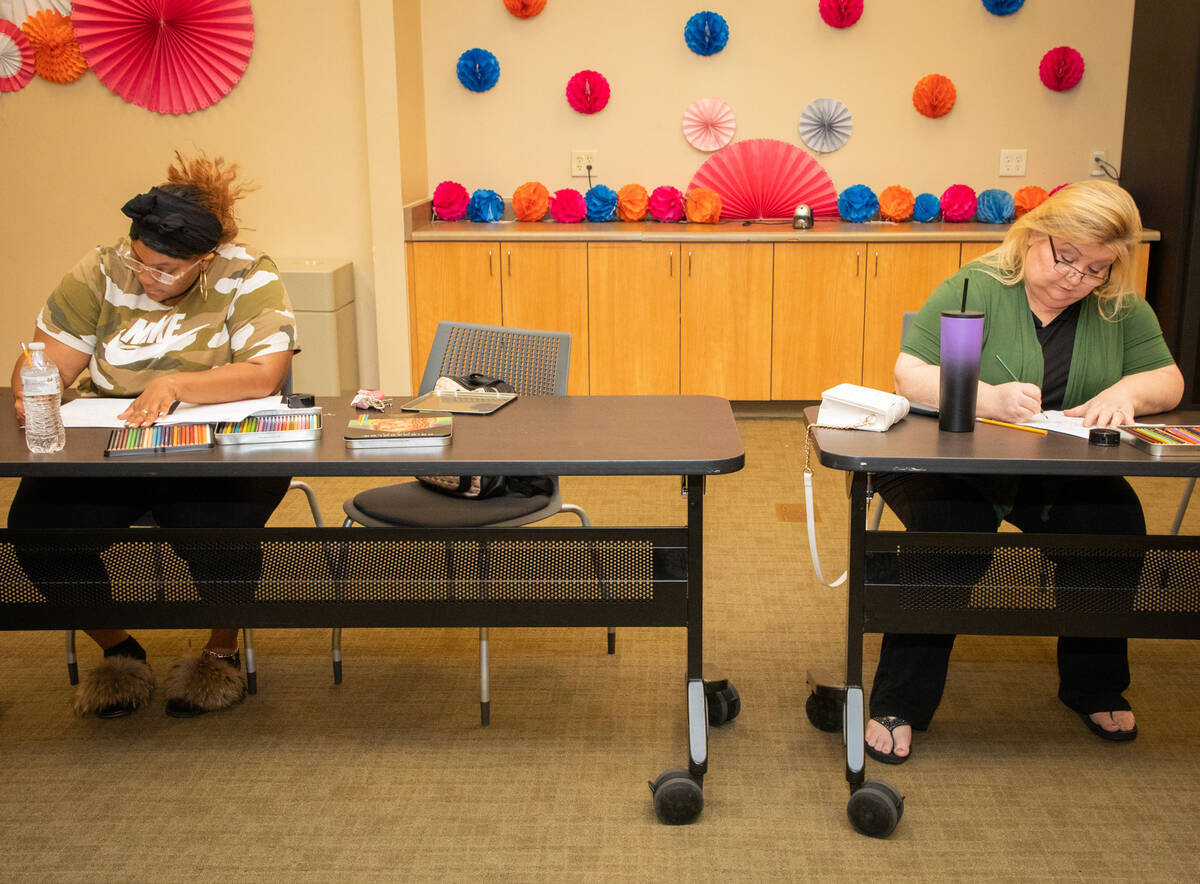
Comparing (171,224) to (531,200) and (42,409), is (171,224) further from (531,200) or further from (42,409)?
(531,200)

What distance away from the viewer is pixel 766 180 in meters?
5.08

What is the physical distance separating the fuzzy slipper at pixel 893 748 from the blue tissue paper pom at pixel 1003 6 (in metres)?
3.77

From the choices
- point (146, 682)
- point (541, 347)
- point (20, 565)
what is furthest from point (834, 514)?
point (20, 565)

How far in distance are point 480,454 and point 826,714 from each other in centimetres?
95

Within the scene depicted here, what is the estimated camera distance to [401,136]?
4.76m

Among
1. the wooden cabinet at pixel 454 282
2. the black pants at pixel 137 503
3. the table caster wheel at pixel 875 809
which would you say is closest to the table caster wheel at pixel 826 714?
the table caster wheel at pixel 875 809

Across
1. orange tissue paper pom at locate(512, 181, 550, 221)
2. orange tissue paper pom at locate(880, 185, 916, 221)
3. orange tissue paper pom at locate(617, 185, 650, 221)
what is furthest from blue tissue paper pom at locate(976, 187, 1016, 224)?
orange tissue paper pom at locate(512, 181, 550, 221)

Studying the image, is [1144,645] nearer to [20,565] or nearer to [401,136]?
[20,565]

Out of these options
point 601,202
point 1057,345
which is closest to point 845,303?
point 601,202

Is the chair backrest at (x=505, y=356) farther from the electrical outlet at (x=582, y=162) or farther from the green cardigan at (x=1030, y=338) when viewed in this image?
the electrical outlet at (x=582, y=162)

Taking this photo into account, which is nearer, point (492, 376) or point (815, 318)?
point (492, 376)

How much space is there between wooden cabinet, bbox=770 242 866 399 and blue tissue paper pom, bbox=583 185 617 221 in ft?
2.64

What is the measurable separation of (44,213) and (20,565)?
12.4ft

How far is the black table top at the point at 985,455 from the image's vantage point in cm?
176
